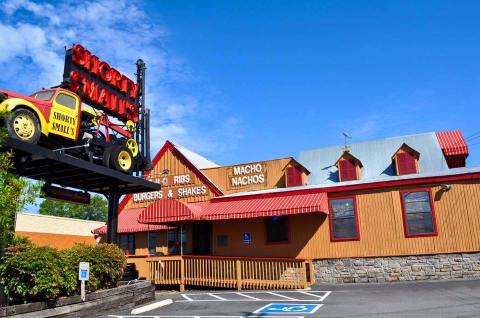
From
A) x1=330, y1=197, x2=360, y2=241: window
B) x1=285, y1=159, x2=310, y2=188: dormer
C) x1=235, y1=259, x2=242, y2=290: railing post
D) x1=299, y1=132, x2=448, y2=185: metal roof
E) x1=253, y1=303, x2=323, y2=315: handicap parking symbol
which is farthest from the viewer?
x1=285, y1=159, x2=310, y2=188: dormer

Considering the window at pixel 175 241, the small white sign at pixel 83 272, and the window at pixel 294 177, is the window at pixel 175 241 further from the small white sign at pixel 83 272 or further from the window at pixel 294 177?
the small white sign at pixel 83 272

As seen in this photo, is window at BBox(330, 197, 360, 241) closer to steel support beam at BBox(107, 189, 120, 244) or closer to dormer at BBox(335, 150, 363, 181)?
dormer at BBox(335, 150, 363, 181)

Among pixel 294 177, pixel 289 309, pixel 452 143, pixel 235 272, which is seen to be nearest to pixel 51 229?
pixel 294 177

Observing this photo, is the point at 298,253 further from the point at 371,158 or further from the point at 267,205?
the point at 371,158

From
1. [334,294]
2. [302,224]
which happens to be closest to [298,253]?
[302,224]

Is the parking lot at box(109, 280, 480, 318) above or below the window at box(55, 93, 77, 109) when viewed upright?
below

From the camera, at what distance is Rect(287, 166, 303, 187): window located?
23.4 m

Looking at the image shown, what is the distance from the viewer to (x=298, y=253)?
1908 centimetres

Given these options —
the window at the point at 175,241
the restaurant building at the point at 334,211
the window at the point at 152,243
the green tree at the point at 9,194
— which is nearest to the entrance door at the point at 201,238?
the restaurant building at the point at 334,211

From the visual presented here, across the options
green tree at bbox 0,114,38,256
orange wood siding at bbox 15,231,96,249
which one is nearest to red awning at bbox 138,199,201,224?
green tree at bbox 0,114,38,256

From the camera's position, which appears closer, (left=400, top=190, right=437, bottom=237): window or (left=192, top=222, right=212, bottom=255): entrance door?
(left=400, top=190, right=437, bottom=237): window

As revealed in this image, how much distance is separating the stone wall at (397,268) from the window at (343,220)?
1.04 metres

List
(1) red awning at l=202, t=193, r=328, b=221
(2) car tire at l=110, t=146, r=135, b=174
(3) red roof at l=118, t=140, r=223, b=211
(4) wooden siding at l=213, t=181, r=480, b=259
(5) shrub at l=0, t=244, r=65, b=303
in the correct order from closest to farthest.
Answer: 1. (5) shrub at l=0, t=244, r=65, b=303
2. (2) car tire at l=110, t=146, r=135, b=174
3. (4) wooden siding at l=213, t=181, r=480, b=259
4. (1) red awning at l=202, t=193, r=328, b=221
5. (3) red roof at l=118, t=140, r=223, b=211

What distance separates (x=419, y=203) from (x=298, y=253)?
5.73 meters
